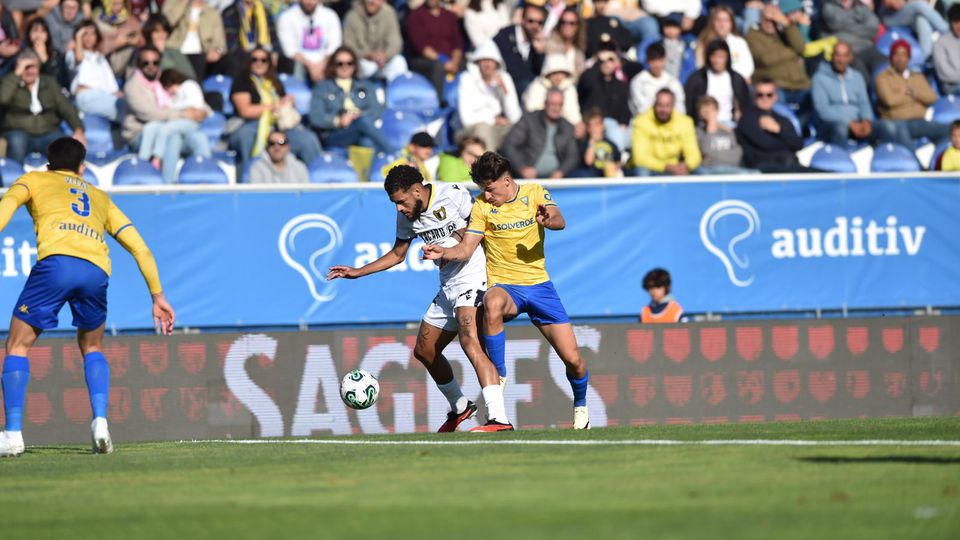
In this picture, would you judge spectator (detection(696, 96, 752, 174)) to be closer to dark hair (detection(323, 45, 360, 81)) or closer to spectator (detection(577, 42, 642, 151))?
spectator (detection(577, 42, 642, 151))

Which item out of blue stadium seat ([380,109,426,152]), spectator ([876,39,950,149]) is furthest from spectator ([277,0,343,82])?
spectator ([876,39,950,149])

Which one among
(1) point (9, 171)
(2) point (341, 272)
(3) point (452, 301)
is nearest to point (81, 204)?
(2) point (341, 272)

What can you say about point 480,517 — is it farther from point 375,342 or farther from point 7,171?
point 7,171

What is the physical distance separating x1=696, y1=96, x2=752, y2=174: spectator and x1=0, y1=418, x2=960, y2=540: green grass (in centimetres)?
935

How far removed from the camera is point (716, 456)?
383 inches

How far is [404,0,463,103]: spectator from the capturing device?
74.9ft

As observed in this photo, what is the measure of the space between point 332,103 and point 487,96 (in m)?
2.03

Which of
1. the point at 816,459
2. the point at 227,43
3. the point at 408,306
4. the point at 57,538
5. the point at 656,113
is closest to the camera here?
the point at 57,538

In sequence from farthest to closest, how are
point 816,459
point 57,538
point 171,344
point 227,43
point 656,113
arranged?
point 227,43 < point 656,113 < point 171,344 < point 816,459 < point 57,538

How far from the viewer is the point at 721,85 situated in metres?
22.1

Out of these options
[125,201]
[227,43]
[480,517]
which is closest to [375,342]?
[125,201]

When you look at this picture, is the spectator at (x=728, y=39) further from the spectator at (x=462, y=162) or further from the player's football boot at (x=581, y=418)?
the player's football boot at (x=581, y=418)

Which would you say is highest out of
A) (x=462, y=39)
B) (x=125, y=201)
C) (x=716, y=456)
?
(x=462, y=39)

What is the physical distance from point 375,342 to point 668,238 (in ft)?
12.3
